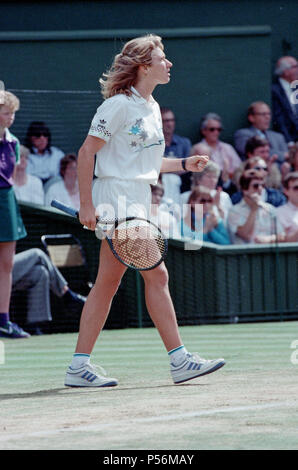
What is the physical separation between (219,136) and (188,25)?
2.51m

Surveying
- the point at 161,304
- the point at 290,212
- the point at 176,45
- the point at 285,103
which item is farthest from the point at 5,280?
the point at 285,103

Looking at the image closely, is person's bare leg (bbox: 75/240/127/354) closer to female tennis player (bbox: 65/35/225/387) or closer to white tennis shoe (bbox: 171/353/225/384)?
female tennis player (bbox: 65/35/225/387)

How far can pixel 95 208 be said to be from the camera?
6340 mm

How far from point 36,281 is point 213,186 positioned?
248 cm

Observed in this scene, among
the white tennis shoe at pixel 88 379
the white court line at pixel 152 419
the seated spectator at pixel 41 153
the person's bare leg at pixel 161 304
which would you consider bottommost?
the white court line at pixel 152 419

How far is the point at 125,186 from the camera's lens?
6.37 metres

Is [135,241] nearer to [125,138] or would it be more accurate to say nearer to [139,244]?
[139,244]

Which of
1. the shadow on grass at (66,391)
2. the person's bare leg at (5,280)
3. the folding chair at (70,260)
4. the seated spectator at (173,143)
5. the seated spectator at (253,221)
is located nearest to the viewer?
the shadow on grass at (66,391)

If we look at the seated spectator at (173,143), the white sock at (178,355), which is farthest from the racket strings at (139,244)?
the seated spectator at (173,143)

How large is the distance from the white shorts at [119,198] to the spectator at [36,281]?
4.66 metres

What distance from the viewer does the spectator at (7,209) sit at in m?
10.1

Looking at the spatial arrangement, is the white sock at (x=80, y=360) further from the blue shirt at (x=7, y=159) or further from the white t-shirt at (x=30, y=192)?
the white t-shirt at (x=30, y=192)
